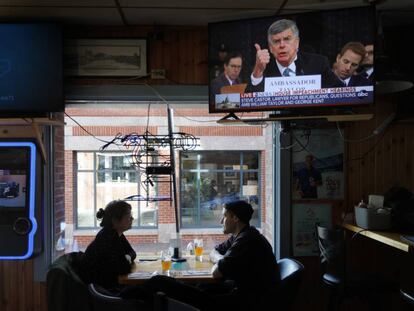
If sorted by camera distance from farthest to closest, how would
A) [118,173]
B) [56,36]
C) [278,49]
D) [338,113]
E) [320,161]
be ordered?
[118,173]
[320,161]
[56,36]
[338,113]
[278,49]

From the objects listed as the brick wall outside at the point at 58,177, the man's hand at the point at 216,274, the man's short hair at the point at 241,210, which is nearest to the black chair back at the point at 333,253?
the man's short hair at the point at 241,210

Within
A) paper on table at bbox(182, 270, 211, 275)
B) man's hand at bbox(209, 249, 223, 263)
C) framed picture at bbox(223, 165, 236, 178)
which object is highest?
framed picture at bbox(223, 165, 236, 178)

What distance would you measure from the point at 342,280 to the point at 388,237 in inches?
16.4

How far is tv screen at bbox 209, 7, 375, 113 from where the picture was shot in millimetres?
2262

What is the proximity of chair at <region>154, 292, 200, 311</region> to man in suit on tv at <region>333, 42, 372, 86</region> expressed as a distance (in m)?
1.58

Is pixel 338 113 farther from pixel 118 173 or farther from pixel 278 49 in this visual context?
pixel 118 173

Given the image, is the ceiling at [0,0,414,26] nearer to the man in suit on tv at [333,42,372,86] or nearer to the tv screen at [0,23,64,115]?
the tv screen at [0,23,64,115]

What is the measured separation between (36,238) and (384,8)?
2947 millimetres

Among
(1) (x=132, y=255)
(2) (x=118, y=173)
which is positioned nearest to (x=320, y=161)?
(1) (x=132, y=255)

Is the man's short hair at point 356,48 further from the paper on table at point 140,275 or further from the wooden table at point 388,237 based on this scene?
the paper on table at point 140,275

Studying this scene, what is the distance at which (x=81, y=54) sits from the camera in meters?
2.86

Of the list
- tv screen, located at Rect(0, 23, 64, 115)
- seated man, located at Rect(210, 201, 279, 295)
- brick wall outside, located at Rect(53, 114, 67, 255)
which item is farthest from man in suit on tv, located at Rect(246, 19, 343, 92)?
brick wall outside, located at Rect(53, 114, 67, 255)

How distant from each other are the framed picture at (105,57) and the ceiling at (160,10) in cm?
14

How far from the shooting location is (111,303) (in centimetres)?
215
